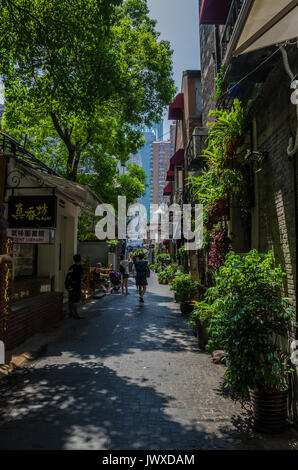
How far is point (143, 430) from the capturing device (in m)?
3.84

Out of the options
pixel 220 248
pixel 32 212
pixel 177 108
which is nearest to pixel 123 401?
pixel 32 212

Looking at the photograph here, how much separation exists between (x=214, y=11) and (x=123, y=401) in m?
11.3

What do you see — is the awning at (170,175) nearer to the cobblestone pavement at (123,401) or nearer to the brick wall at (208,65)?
the brick wall at (208,65)

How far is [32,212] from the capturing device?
22.6ft

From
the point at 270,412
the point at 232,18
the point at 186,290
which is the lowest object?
the point at 270,412

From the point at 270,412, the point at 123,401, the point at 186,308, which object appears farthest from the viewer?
the point at 186,308

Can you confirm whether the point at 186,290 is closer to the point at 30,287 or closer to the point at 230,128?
the point at 30,287

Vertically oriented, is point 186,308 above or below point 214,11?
below

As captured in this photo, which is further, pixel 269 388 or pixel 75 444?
pixel 269 388

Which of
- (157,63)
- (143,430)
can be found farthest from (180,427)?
(157,63)

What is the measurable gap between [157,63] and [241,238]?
10.3m

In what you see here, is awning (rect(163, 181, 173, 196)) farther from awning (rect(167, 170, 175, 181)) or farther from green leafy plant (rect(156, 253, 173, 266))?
green leafy plant (rect(156, 253, 173, 266))

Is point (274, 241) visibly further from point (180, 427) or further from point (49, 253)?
point (49, 253)
